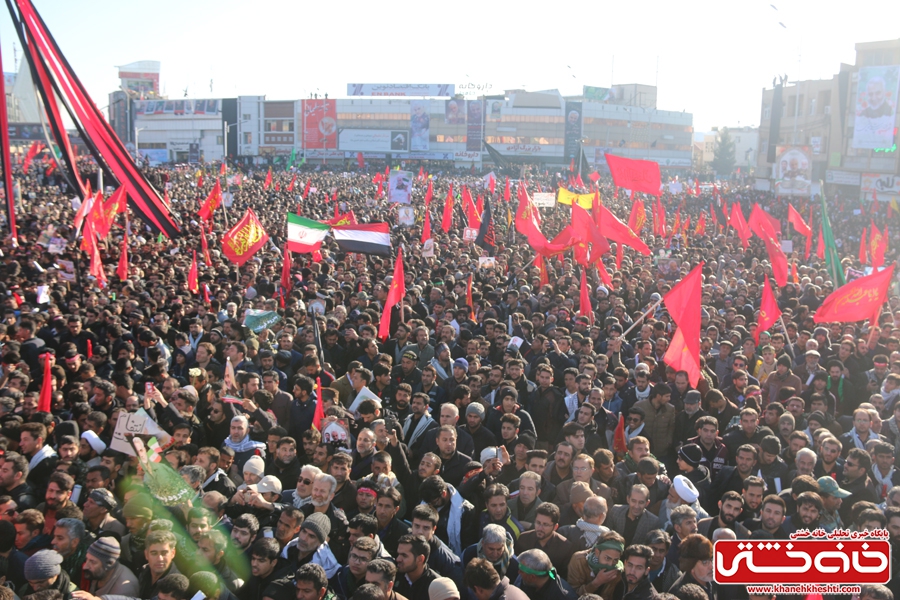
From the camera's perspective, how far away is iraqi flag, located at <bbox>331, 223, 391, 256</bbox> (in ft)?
40.4

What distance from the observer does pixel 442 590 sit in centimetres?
380

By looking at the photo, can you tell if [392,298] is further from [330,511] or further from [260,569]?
[260,569]

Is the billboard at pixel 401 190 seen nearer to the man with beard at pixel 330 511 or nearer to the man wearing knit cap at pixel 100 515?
the man with beard at pixel 330 511

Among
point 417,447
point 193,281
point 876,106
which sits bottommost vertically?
point 417,447

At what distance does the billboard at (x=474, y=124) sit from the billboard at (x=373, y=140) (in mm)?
6722

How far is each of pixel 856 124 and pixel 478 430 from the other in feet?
156

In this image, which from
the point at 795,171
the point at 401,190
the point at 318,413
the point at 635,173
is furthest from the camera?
the point at 795,171

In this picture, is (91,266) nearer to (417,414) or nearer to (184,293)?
(184,293)

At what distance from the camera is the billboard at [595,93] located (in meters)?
94.6

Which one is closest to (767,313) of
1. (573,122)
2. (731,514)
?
(731,514)

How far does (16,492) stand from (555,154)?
276ft

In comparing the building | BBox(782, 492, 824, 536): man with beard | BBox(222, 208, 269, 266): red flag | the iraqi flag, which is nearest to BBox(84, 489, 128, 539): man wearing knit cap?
BBox(782, 492, 824, 536): man with beard

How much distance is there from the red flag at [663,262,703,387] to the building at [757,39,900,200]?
3651 cm

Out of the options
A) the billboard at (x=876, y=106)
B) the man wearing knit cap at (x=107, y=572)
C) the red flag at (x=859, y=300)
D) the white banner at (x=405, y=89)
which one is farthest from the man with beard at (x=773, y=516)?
the white banner at (x=405, y=89)
